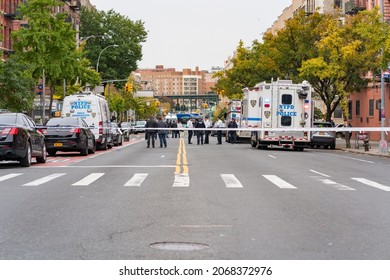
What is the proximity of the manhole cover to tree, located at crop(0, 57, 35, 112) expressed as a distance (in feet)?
112

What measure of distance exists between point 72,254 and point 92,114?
93.2ft

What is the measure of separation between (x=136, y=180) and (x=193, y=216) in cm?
621

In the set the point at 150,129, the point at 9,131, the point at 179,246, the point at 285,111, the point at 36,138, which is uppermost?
the point at 285,111

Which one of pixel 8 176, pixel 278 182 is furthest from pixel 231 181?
pixel 8 176

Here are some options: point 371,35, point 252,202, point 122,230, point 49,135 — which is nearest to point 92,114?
point 49,135

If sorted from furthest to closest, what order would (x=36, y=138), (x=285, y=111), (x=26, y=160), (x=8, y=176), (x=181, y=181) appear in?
(x=285, y=111)
(x=36, y=138)
(x=26, y=160)
(x=8, y=176)
(x=181, y=181)

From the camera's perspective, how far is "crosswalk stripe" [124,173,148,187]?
1560 centimetres

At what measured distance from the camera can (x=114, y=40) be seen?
284 feet

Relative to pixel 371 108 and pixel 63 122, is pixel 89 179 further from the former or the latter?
pixel 371 108

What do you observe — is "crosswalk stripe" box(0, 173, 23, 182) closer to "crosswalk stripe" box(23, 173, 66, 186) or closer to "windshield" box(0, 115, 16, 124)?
"crosswalk stripe" box(23, 173, 66, 186)

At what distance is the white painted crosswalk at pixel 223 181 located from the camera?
1542 centimetres

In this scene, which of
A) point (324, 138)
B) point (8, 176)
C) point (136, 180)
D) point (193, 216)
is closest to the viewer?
point (193, 216)

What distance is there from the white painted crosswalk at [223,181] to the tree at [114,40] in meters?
68.2

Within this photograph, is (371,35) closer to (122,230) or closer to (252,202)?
(252,202)
